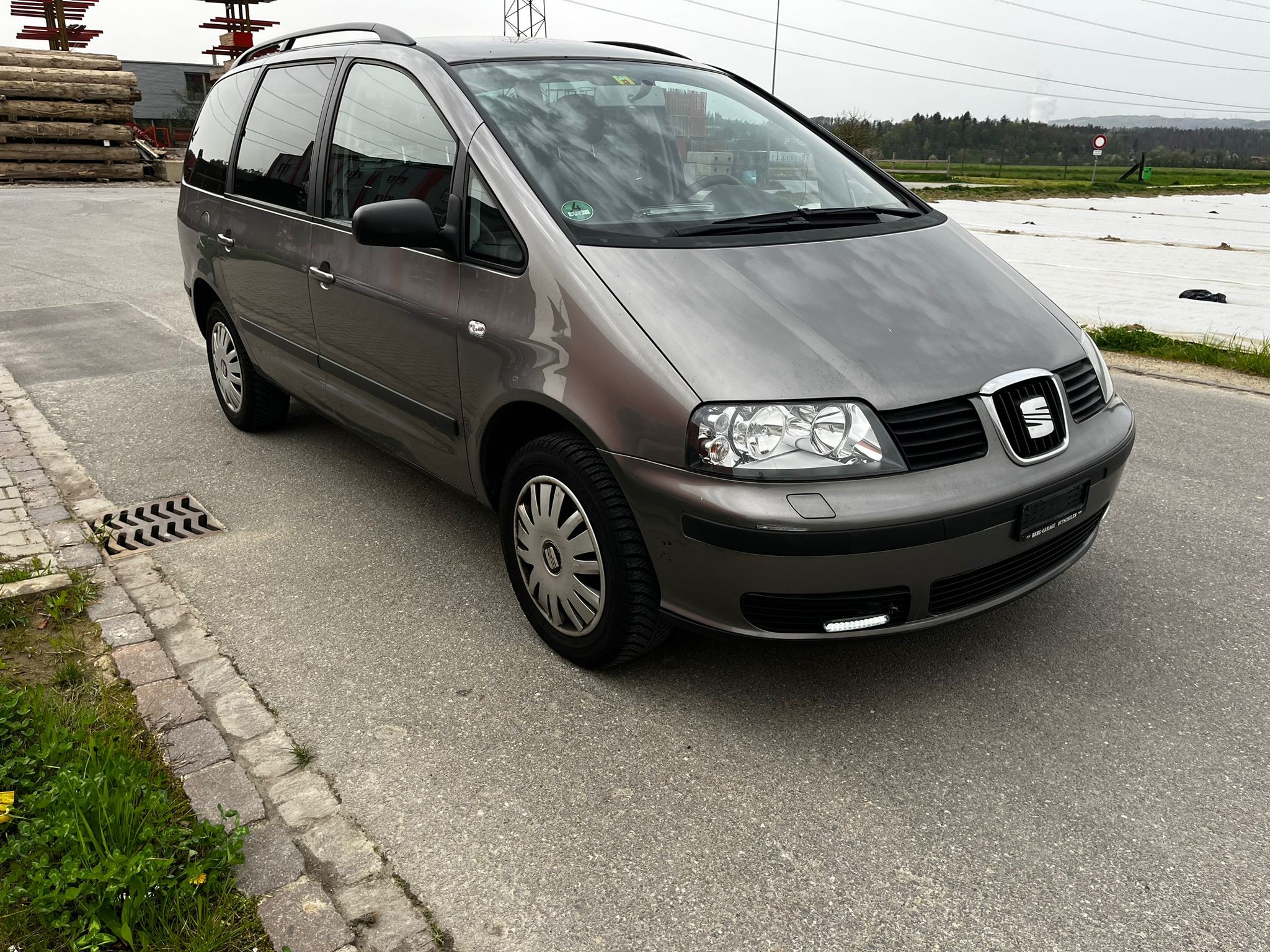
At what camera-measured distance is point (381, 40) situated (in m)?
3.94

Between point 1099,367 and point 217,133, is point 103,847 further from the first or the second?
point 217,133

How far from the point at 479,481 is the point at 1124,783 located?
6.94ft

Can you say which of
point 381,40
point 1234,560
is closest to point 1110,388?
point 1234,560

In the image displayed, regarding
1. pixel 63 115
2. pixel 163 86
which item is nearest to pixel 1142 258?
pixel 63 115

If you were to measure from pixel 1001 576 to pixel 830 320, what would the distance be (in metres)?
0.86

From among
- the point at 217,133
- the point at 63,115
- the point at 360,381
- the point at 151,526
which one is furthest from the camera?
the point at 63,115

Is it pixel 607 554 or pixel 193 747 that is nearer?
pixel 193 747

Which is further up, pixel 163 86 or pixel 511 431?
pixel 163 86

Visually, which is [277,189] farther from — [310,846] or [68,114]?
[68,114]

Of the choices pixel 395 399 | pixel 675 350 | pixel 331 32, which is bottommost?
pixel 395 399

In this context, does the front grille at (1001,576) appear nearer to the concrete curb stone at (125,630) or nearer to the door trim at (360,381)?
the door trim at (360,381)

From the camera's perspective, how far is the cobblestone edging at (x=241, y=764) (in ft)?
7.08

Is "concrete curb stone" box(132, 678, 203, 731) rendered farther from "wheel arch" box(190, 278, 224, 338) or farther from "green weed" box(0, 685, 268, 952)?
"wheel arch" box(190, 278, 224, 338)

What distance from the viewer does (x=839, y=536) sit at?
248 centimetres
